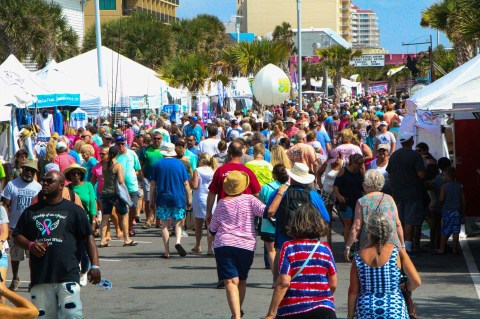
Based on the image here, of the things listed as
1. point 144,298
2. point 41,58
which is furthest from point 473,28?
point 41,58

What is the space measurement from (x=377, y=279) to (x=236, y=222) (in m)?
3.13

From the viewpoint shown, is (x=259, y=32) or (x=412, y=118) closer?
(x=412, y=118)

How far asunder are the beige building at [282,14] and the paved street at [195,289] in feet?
535

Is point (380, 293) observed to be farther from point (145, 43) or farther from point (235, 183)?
point (145, 43)

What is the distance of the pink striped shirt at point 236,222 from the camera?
933cm

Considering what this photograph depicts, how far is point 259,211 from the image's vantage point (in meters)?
9.54

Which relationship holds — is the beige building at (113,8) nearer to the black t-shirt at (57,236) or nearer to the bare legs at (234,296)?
the bare legs at (234,296)

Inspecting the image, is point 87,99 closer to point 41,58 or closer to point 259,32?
point 41,58

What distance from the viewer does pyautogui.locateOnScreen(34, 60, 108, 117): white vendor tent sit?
27.0 meters

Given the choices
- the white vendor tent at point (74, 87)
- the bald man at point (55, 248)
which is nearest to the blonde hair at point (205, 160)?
the bald man at point (55, 248)

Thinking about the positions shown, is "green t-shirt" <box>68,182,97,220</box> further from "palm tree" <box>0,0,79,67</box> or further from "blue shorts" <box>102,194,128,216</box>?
"palm tree" <box>0,0,79,67</box>

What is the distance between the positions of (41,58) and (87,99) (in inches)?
632

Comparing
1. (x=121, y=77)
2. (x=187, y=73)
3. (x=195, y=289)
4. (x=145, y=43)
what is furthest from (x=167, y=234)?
(x=145, y=43)

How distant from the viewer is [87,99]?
28891mm
